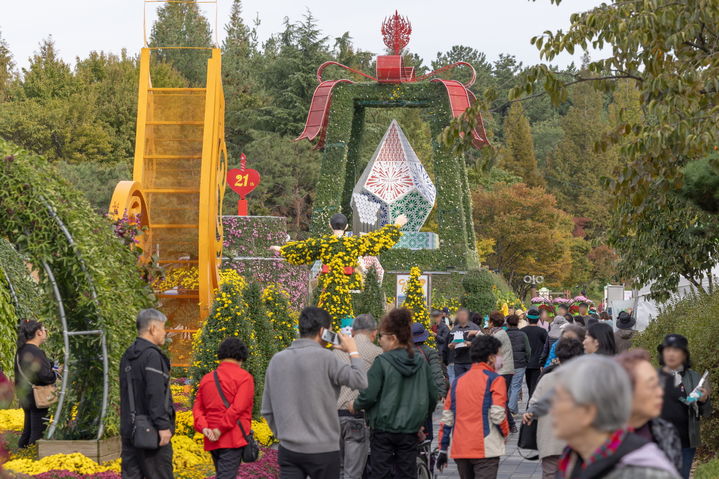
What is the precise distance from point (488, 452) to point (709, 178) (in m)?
2.98

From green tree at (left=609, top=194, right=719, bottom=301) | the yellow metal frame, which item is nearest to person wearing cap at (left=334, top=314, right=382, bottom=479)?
the yellow metal frame

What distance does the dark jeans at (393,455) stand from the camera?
779 cm

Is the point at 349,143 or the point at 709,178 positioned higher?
the point at 349,143

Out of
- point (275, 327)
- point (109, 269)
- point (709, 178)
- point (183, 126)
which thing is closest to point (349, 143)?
point (183, 126)

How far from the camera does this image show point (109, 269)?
34.9 ft

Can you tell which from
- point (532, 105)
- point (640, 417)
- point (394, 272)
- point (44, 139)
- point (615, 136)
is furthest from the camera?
point (532, 105)

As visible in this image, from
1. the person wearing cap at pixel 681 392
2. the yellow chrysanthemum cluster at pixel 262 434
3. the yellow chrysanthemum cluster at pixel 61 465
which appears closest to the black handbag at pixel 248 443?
the yellow chrysanthemum cluster at pixel 61 465

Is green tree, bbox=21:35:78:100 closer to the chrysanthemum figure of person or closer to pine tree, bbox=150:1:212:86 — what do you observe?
pine tree, bbox=150:1:212:86

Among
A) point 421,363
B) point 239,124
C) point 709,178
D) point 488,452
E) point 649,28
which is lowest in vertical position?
point 488,452

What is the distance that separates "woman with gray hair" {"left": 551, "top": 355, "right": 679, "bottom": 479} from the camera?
3234 millimetres

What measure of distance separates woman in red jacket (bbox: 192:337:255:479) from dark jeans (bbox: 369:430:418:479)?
101cm

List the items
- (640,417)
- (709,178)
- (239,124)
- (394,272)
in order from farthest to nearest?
(239,124) → (394,272) → (709,178) → (640,417)

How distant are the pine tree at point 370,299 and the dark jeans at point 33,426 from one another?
5405 mm

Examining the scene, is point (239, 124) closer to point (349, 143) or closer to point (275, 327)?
point (349, 143)
